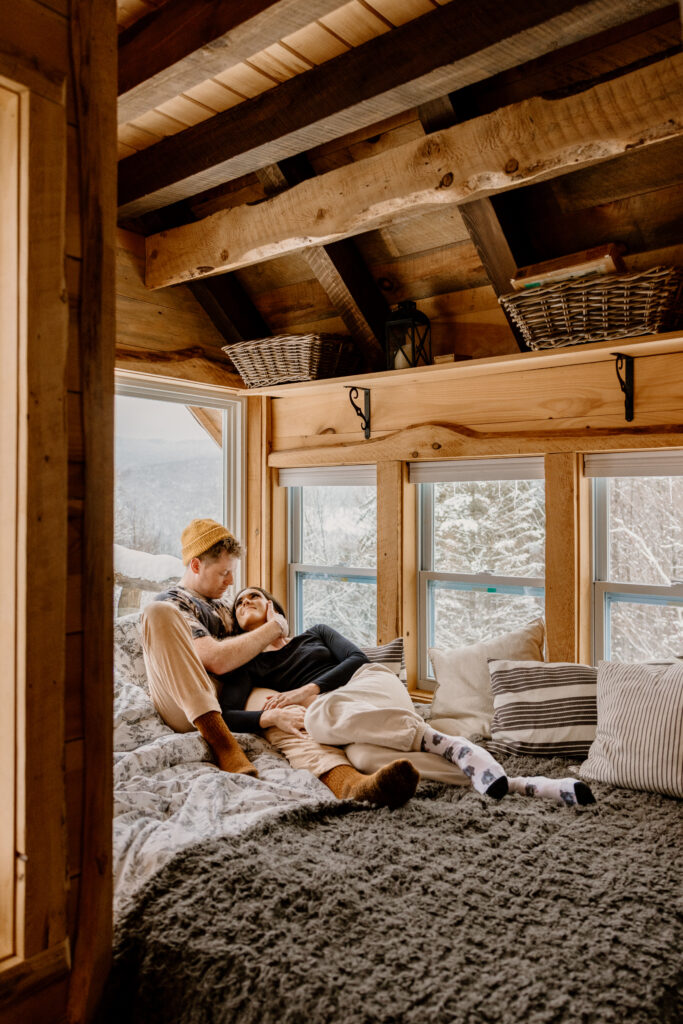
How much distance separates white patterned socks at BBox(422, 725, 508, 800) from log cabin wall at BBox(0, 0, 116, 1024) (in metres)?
1.03

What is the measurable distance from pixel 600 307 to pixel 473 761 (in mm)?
1421

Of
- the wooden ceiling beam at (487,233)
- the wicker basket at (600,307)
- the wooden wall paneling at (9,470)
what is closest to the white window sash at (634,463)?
the wicker basket at (600,307)

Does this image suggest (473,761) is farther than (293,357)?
No

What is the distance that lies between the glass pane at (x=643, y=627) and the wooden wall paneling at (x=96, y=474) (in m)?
1.96

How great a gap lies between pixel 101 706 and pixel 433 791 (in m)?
1.04

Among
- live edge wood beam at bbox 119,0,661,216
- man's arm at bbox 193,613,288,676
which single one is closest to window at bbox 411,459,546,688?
man's arm at bbox 193,613,288,676

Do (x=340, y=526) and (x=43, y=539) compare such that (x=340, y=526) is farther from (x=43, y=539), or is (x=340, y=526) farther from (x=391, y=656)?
(x=43, y=539)

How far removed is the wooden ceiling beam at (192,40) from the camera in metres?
1.70

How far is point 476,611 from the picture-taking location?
3.07 m

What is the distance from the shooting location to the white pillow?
248 centimetres

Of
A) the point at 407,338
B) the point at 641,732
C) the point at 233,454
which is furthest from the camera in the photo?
the point at 233,454

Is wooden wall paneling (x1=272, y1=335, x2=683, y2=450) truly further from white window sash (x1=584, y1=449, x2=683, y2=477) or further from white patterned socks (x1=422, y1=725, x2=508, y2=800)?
white patterned socks (x1=422, y1=725, x2=508, y2=800)

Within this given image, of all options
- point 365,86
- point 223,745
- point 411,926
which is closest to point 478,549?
point 223,745

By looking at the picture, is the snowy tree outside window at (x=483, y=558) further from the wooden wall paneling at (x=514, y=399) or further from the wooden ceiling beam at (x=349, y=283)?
the wooden ceiling beam at (x=349, y=283)
